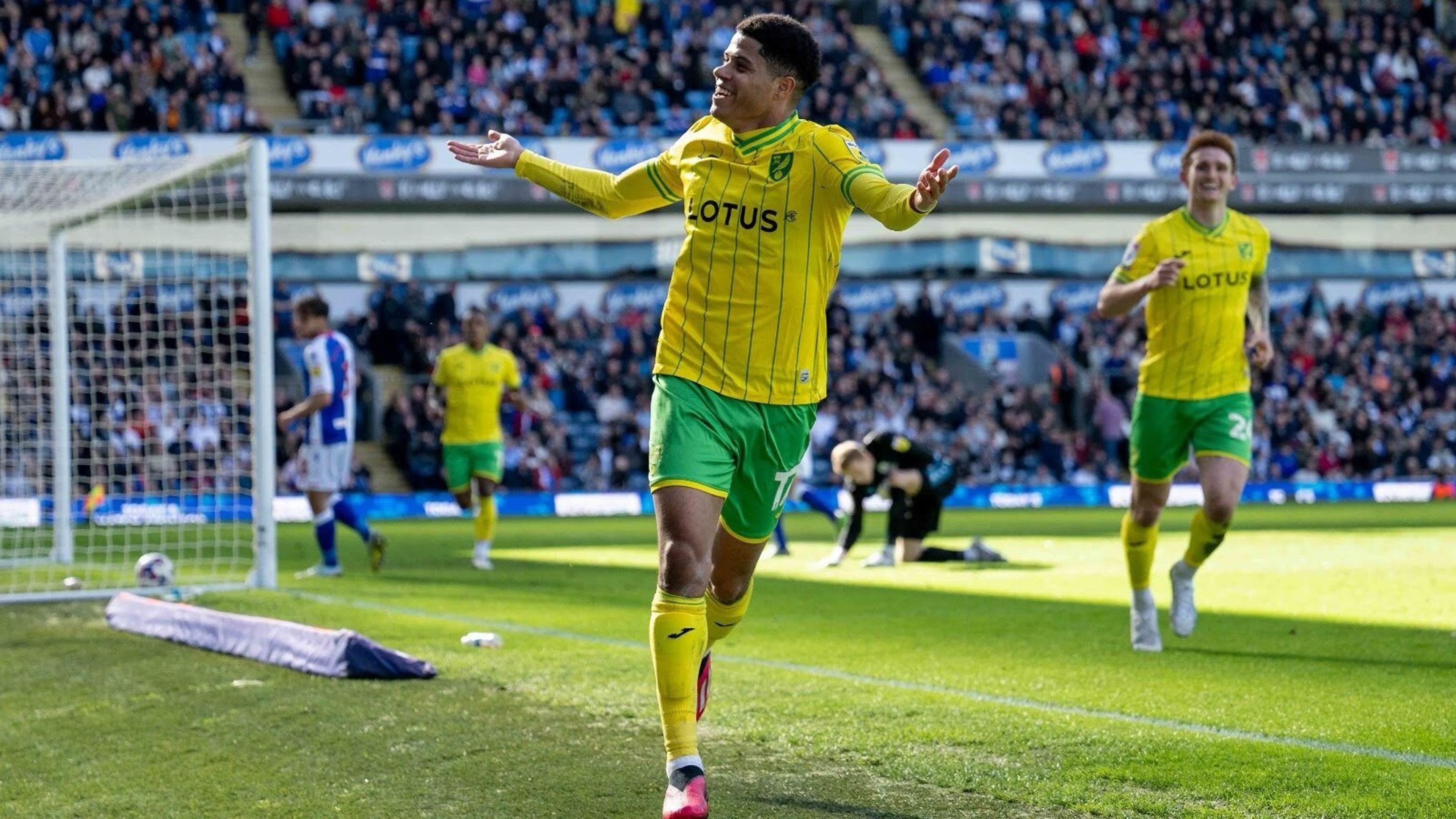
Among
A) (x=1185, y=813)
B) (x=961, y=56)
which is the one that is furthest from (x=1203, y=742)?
(x=961, y=56)

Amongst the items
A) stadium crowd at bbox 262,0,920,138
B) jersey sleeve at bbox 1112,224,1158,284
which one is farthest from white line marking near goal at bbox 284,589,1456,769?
stadium crowd at bbox 262,0,920,138

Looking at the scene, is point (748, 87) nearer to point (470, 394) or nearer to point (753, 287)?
point (753, 287)

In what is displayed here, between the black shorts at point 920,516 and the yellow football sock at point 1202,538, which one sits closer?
the yellow football sock at point 1202,538

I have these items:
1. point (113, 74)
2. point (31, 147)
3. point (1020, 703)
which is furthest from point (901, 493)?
point (113, 74)

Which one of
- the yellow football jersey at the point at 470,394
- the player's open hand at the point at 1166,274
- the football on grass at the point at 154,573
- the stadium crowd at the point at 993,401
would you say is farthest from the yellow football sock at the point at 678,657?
the stadium crowd at the point at 993,401

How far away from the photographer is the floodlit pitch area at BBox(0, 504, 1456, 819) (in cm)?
496

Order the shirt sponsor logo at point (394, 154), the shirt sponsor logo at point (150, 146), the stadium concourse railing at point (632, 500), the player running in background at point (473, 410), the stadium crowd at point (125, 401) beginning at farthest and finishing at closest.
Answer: the shirt sponsor logo at point (394, 154)
the shirt sponsor logo at point (150, 146)
the stadium concourse railing at point (632, 500)
the stadium crowd at point (125, 401)
the player running in background at point (473, 410)

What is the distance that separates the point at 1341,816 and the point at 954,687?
2726 mm

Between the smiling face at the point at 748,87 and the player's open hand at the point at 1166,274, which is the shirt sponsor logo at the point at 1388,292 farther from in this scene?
the smiling face at the point at 748,87

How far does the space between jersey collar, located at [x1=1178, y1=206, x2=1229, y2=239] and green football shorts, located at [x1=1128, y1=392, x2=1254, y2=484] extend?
0.82 meters

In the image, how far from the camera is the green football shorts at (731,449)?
512cm

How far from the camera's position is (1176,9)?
3862cm

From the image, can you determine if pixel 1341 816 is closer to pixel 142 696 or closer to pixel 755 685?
pixel 755 685

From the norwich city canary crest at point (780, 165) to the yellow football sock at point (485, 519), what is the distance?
9.77m
